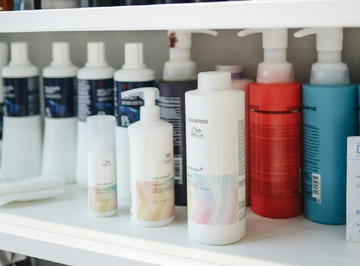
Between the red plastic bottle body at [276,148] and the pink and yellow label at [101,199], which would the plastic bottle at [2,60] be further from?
the red plastic bottle body at [276,148]

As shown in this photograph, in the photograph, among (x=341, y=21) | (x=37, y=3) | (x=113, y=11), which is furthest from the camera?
(x=37, y=3)

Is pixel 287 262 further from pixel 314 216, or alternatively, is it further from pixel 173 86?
pixel 173 86

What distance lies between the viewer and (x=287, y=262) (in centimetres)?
52

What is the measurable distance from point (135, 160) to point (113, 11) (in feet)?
0.54

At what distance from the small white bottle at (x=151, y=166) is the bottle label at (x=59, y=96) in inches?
7.4

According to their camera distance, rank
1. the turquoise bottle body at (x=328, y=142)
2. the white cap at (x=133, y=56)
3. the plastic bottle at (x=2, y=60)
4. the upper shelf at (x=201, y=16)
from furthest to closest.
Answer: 1. the plastic bottle at (x=2, y=60)
2. the white cap at (x=133, y=56)
3. the turquoise bottle body at (x=328, y=142)
4. the upper shelf at (x=201, y=16)

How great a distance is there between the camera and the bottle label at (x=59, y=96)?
0.77 m

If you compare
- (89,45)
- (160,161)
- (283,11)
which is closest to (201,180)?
(160,161)

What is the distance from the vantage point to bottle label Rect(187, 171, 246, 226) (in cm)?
55

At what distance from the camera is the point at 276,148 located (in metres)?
0.63

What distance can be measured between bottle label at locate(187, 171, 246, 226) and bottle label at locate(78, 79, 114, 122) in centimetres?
22

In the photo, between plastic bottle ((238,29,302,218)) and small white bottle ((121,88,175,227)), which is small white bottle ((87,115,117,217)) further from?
plastic bottle ((238,29,302,218))

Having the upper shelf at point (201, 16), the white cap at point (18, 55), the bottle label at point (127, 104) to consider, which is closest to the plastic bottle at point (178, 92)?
the bottle label at point (127, 104)

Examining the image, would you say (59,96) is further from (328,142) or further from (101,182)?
(328,142)
